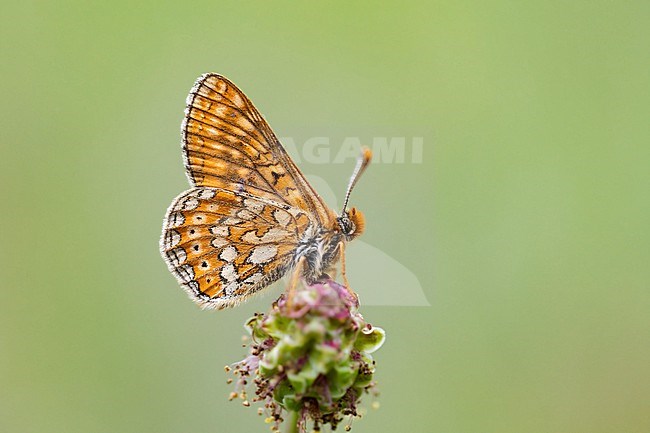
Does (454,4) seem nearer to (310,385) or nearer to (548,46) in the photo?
(548,46)

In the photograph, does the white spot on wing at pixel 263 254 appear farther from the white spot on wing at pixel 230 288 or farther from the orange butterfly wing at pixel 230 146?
the orange butterfly wing at pixel 230 146

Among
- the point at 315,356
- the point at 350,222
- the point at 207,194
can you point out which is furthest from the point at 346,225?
A: the point at 315,356

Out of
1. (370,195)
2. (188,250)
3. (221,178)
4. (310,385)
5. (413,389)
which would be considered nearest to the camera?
(310,385)

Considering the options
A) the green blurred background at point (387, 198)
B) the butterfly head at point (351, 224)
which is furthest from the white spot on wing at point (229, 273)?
the green blurred background at point (387, 198)

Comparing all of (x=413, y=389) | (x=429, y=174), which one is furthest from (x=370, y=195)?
Result: (x=413, y=389)

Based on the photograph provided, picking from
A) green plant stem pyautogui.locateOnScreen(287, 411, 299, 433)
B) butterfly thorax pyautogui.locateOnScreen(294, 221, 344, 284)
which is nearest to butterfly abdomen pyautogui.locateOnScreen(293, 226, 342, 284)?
butterfly thorax pyautogui.locateOnScreen(294, 221, 344, 284)
